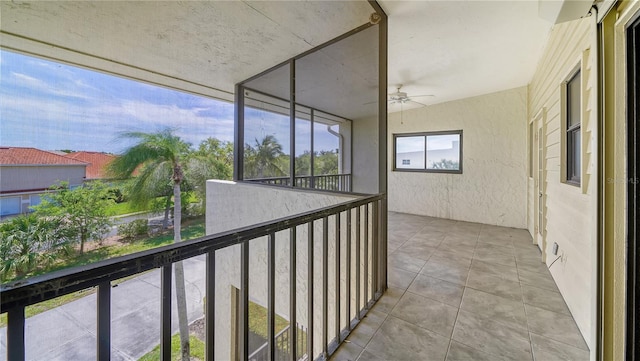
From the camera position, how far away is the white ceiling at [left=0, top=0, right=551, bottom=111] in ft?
7.21

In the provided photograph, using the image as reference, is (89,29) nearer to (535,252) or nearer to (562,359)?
(562,359)

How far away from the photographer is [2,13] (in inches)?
79.1

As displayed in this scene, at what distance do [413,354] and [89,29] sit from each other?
404 centimetres

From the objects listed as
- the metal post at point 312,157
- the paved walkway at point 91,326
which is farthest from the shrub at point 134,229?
the metal post at point 312,157

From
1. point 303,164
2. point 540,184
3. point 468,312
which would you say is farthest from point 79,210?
point 540,184

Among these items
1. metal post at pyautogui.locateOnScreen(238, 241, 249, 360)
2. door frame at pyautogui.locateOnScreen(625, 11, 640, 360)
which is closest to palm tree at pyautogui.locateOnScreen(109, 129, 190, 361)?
metal post at pyautogui.locateOnScreen(238, 241, 249, 360)

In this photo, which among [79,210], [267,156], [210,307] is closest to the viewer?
[210,307]

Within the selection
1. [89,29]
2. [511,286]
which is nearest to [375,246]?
[511,286]

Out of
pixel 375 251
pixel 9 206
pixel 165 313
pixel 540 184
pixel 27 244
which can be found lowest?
pixel 375 251

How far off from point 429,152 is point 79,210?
19.9 feet

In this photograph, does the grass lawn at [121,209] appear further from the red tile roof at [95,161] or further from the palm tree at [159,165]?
the red tile roof at [95,161]

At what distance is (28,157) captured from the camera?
7.26 ft

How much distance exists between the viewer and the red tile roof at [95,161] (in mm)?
2611

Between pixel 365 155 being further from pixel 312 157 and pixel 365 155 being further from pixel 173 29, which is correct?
pixel 173 29
